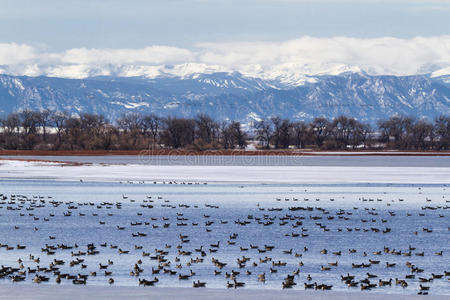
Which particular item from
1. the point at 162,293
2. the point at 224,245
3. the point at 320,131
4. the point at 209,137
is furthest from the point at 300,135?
the point at 162,293

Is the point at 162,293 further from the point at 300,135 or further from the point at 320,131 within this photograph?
the point at 320,131

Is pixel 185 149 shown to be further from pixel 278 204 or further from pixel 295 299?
pixel 295 299

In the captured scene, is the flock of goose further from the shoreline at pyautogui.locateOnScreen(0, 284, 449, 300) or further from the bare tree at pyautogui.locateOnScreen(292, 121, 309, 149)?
the bare tree at pyautogui.locateOnScreen(292, 121, 309, 149)

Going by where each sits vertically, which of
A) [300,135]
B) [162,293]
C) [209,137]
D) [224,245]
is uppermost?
[300,135]

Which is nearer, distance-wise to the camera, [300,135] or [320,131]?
[300,135]

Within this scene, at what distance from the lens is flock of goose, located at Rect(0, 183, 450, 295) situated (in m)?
22.1

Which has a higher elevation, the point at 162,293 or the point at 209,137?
the point at 209,137

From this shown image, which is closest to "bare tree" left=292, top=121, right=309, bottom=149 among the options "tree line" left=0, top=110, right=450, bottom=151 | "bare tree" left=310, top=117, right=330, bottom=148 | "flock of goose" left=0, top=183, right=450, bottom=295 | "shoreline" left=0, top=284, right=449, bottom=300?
"tree line" left=0, top=110, right=450, bottom=151

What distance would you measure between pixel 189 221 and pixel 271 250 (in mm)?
9315

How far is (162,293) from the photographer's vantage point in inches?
777

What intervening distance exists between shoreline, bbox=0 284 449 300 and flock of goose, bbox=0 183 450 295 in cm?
65

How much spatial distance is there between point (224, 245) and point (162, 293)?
8.63m

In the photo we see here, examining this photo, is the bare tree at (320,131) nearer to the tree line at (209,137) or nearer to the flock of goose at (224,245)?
the tree line at (209,137)

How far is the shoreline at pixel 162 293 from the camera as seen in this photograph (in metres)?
19.2
